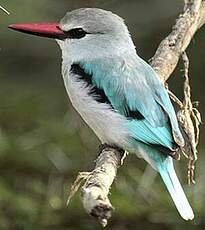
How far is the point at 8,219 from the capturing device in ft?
13.2

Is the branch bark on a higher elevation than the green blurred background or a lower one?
higher

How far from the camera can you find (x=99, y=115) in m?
3.40

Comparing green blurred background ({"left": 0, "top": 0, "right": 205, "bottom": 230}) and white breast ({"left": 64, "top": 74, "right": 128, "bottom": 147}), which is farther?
A: green blurred background ({"left": 0, "top": 0, "right": 205, "bottom": 230})

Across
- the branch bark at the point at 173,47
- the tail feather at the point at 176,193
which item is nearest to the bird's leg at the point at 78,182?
the branch bark at the point at 173,47

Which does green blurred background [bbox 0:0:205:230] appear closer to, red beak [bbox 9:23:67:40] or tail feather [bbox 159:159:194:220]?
red beak [bbox 9:23:67:40]

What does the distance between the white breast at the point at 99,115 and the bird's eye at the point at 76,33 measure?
0.15 metres

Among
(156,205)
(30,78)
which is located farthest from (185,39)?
(30,78)

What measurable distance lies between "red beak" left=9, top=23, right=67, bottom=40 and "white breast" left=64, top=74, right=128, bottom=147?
6.0 inches

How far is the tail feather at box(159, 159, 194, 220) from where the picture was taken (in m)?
3.12

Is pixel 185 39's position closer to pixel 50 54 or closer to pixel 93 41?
pixel 93 41

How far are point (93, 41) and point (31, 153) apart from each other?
2.72 ft

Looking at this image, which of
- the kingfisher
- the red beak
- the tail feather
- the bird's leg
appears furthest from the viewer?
the red beak

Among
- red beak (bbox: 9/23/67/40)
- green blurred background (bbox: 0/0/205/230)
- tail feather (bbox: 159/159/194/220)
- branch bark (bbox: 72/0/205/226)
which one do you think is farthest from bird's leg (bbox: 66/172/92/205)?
green blurred background (bbox: 0/0/205/230)

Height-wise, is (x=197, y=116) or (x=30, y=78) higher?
(x=197, y=116)
